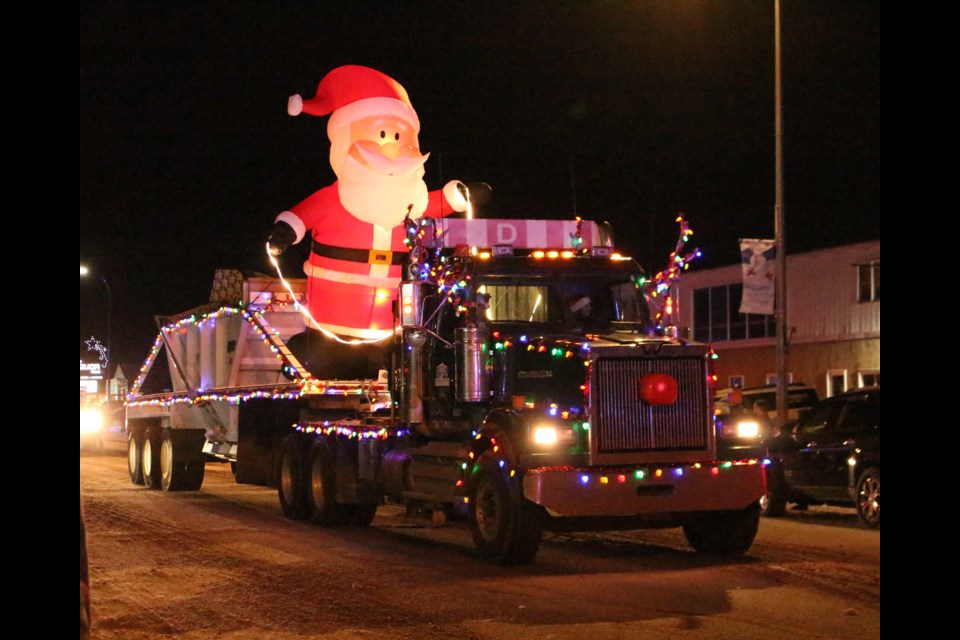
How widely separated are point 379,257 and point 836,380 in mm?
22835

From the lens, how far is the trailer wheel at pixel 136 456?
78.5ft

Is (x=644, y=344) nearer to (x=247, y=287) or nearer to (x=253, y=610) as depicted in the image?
(x=253, y=610)

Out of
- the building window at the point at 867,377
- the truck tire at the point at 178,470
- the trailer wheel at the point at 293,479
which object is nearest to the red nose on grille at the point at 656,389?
the trailer wheel at the point at 293,479

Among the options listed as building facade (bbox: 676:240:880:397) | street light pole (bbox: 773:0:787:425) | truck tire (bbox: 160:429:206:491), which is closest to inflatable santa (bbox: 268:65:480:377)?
truck tire (bbox: 160:429:206:491)

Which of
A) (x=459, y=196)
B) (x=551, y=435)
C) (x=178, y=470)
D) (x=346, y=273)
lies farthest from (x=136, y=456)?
(x=551, y=435)

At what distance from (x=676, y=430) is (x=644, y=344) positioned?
878mm

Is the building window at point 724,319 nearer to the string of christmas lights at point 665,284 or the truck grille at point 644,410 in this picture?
the string of christmas lights at point 665,284

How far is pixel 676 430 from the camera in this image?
1216cm

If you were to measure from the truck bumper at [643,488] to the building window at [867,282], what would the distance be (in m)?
23.8

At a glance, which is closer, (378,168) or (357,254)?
(378,168)

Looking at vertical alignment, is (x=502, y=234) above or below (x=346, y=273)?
above

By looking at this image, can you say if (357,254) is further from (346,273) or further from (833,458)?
(833,458)

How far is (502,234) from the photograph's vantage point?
46.7 ft
